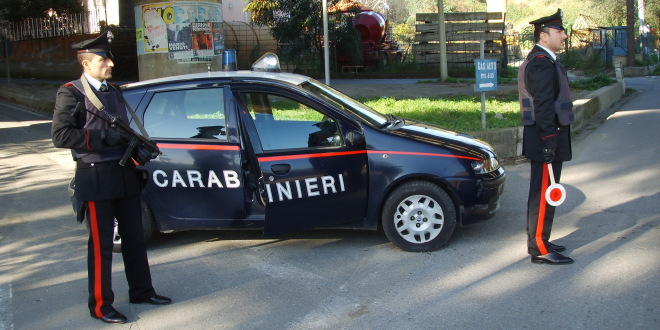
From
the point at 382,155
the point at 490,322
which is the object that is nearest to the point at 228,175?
the point at 382,155

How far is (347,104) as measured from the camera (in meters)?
6.29

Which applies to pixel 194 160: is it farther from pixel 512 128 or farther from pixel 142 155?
pixel 512 128

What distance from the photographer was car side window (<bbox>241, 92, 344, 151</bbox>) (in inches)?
229

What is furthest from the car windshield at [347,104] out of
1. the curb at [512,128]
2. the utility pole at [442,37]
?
the utility pole at [442,37]

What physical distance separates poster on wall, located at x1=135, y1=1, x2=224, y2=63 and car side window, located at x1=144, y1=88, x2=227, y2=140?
328 inches

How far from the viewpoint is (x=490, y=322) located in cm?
438

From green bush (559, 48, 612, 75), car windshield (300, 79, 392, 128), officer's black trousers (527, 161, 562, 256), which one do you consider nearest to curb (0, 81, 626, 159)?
car windshield (300, 79, 392, 128)

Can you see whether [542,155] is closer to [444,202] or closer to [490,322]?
[444,202]

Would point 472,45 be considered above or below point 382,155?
above

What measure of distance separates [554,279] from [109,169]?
3341 mm

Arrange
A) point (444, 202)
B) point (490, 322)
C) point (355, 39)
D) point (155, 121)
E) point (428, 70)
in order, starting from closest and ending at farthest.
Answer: point (490, 322) → point (444, 202) → point (155, 121) → point (355, 39) → point (428, 70)

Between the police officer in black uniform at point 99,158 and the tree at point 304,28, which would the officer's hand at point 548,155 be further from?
the tree at point 304,28

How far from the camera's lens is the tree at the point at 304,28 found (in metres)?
22.1

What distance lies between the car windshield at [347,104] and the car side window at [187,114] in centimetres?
83
